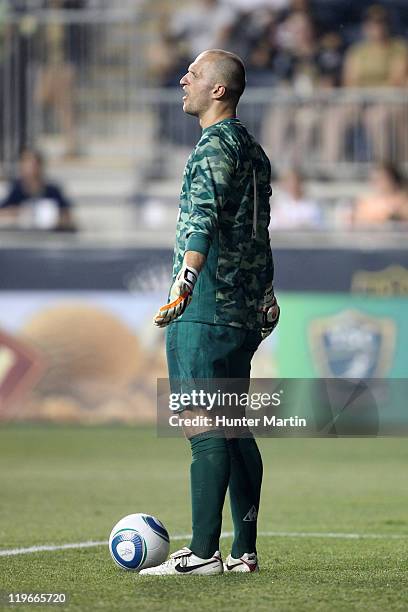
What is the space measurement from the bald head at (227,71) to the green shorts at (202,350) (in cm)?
95

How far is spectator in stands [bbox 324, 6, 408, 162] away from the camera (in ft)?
56.1

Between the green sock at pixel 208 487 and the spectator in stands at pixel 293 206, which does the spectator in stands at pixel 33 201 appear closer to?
the spectator in stands at pixel 293 206

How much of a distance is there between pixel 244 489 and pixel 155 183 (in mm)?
12159

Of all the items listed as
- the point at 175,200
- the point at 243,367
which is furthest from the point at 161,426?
the point at 175,200

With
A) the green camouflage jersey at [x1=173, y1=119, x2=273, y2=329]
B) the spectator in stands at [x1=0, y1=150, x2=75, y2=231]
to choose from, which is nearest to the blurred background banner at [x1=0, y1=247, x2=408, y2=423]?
the spectator in stands at [x1=0, y1=150, x2=75, y2=231]

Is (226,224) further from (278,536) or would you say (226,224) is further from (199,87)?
(278,536)

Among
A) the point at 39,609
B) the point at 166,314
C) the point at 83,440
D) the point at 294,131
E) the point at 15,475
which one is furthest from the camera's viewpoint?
the point at 294,131

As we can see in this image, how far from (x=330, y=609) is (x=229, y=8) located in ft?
46.8

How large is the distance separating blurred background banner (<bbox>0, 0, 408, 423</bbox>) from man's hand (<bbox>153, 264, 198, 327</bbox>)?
8.77 metres

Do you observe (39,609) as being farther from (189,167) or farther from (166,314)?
(189,167)

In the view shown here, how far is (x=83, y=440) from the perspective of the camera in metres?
13.1

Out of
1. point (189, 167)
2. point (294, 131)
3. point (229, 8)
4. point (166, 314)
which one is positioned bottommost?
point (166, 314)

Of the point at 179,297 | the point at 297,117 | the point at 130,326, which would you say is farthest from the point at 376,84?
the point at 179,297

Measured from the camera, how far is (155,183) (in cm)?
1758
